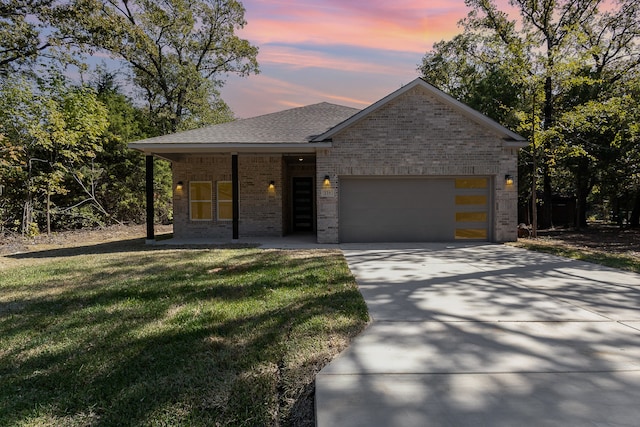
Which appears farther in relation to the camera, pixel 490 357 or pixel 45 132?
pixel 45 132

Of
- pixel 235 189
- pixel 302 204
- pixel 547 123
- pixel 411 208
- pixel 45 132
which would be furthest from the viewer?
pixel 547 123

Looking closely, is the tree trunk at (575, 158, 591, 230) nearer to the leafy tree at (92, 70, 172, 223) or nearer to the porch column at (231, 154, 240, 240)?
the porch column at (231, 154, 240, 240)

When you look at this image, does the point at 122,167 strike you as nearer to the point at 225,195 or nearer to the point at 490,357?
the point at 225,195

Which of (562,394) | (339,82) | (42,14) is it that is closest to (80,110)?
(42,14)

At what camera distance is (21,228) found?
43.6 ft

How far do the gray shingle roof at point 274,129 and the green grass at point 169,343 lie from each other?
17.7 feet

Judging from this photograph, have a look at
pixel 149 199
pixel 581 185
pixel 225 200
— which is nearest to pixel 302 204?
pixel 225 200

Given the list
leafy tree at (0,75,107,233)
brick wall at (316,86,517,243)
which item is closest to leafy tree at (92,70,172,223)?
leafy tree at (0,75,107,233)

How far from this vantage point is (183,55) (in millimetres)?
24078

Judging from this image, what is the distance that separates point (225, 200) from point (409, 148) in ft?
21.6

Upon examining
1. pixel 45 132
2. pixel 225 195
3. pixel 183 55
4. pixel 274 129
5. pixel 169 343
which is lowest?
pixel 169 343

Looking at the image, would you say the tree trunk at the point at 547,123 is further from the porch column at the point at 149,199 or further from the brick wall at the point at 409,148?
the porch column at the point at 149,199

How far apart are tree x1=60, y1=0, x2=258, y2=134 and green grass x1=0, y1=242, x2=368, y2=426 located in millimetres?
18539

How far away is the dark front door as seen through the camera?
14.7 metres
